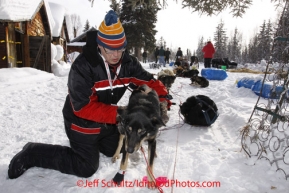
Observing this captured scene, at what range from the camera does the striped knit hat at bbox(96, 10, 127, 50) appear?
241 cm

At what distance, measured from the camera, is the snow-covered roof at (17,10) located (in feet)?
29.5

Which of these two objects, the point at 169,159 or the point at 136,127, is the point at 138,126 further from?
the point at 169,159

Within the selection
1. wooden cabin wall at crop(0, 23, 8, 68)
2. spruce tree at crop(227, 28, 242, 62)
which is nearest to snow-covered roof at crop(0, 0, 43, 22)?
wooden cabin wall at crop(0, 23, 8, 68)

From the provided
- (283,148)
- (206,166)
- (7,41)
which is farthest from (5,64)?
(283,148)

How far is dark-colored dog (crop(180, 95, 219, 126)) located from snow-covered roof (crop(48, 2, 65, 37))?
20526mm

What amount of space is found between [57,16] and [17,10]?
47.1 ft

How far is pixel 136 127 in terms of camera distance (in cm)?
228

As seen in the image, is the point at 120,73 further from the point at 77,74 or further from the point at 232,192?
the point at 232,192

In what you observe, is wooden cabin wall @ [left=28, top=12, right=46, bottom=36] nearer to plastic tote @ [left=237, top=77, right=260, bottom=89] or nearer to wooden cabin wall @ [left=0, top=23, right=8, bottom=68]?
wooden cabin wall @ [left=0, top=23, right=8, bottom=68]

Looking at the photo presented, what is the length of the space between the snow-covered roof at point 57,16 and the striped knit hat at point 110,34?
21325 mm

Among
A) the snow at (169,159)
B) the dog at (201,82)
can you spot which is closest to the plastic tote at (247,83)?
the dog at (201,82)

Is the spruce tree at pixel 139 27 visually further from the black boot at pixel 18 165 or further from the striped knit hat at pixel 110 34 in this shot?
the black boot at pixel 18 165

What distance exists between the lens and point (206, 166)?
2957 millimetres

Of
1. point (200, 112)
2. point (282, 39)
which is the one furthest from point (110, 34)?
point (200, 112)
